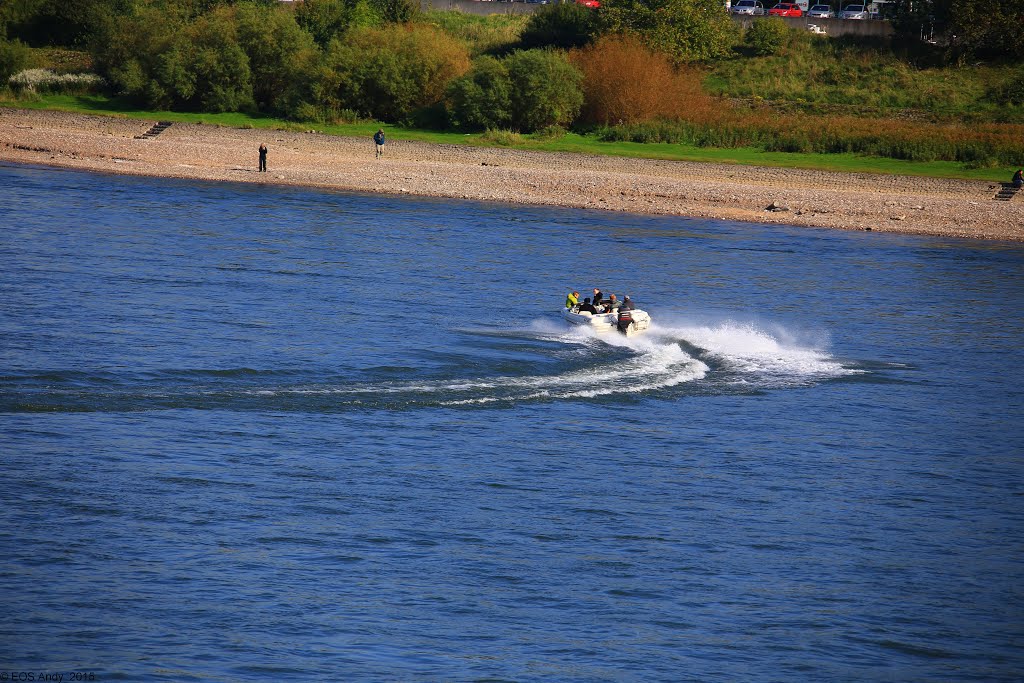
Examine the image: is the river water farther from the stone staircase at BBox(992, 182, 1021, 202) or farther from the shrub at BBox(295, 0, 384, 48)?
the shrub at BBox(295, 0, 384, 48)

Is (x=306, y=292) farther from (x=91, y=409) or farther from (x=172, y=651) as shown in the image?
(x=172, y=651)

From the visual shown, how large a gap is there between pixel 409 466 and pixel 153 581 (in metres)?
6.43

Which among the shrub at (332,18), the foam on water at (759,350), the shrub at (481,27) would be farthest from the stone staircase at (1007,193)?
the shrub at (332,18)

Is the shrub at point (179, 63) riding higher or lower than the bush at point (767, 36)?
lower

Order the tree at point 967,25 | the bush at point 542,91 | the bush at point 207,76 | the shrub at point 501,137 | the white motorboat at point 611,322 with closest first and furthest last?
the white motorboat at point 611,322 → the shrub at point 501,137 → the bush at point 542,91 → the bush at point 207,76 → the tree at point 967,25

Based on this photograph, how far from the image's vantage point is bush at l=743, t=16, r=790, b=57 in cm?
9431

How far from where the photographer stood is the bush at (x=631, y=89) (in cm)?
7938

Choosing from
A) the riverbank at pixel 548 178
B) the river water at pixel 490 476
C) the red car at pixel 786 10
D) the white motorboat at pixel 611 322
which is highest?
the red car at pixel 786 10

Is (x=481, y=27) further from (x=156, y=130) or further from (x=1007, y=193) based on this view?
(x=1007, y=193)

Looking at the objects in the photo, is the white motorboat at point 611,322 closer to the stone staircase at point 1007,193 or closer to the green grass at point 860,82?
the stone staircase at point 1007,193

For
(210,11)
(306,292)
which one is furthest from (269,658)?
(210,11)

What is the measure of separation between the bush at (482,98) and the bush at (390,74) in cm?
231

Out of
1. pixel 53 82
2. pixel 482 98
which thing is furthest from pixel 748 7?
pixel 53 82

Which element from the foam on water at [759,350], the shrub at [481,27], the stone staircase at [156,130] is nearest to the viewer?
the foam on water at [759,350]
